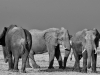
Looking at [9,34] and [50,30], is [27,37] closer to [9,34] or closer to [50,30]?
[9,34]

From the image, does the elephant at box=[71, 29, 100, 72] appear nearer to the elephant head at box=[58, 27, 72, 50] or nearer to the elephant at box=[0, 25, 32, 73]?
the elephant head at box=[58, 27, 72, 50]

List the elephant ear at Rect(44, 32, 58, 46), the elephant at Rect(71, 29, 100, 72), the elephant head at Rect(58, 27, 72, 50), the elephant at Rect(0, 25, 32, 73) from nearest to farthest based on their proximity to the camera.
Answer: the elephant at Rect(0, 25, 32, 73) < the elephant at Rect(71, 29, 100, 72) < the elephant head at Rect(58, 27, 72, 50) < the elephant ear at Rect(44, 32, 58, 46)

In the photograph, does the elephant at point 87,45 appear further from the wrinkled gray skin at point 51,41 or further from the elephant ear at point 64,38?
the wrinkled gray skin at point 51,41

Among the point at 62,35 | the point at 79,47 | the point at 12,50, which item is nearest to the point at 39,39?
the point at 62,35

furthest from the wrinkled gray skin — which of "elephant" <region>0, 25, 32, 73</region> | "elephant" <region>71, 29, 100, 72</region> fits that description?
"elephant" <region>0, 25, 32, 73</region>

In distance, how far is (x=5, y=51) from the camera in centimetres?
1984

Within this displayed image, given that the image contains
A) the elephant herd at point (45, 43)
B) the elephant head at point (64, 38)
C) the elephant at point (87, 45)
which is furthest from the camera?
the elephant head at point (64, 38)

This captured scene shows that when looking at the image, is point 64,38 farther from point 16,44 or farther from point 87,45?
point 16,44

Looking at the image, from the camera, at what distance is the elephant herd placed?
18531 millimetres

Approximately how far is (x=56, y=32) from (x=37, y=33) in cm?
208

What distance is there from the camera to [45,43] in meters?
23.4

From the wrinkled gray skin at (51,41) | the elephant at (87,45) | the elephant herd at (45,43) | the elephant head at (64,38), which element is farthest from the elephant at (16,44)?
the elephant head at (64,38)

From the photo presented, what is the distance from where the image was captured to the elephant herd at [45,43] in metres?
18.5

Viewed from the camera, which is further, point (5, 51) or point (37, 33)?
point (37, 33)
